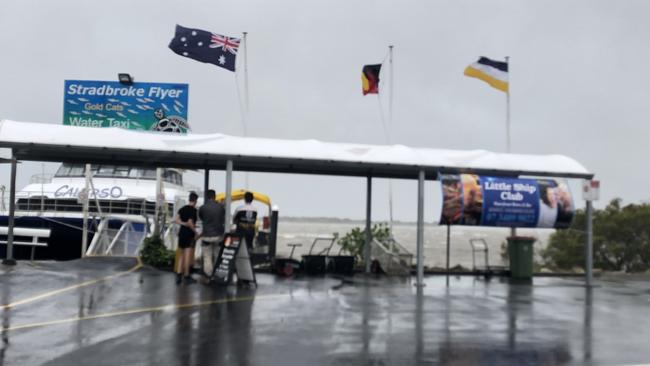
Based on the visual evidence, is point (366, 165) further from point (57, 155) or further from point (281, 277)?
point (57, 155)

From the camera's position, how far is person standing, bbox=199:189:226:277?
12.5m

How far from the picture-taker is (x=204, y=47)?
60.5 feet

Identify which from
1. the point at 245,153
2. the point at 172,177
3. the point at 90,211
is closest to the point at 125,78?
the point at 245,153

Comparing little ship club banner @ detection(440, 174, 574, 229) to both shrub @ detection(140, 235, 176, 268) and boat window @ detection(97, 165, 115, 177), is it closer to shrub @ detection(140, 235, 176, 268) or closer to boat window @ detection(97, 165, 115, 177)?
shrub @ detection(140, 235, 176, 268)

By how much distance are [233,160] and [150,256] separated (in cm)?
385

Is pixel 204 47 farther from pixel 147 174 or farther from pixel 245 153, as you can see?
A: pixel 147 174

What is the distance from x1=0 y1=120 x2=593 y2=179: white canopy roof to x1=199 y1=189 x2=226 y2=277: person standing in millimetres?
1100

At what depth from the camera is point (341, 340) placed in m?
7.58

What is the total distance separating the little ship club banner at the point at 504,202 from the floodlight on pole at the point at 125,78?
8154mm

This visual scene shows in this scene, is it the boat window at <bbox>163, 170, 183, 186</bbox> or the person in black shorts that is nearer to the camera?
the person in black shorts

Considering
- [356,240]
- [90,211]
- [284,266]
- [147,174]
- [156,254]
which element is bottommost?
[284,266]

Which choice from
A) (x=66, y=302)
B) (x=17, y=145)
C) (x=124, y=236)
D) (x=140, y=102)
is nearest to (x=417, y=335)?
(x=66, y=302)

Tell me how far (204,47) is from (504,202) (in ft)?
32.1

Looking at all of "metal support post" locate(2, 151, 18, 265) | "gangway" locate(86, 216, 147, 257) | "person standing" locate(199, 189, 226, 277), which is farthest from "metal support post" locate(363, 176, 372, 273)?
"metal support post" locate(2, 151, 18, 265)
